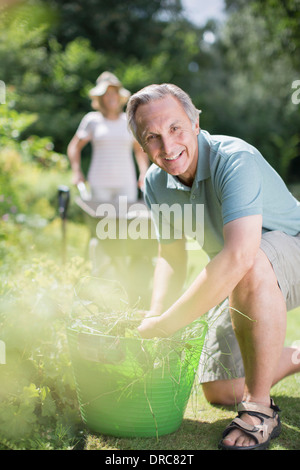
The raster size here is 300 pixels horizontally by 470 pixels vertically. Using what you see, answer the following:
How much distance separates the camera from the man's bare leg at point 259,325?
1463 mm

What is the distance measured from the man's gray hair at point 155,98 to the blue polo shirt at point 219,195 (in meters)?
0.11

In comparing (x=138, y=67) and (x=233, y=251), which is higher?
(x=138, y=67)

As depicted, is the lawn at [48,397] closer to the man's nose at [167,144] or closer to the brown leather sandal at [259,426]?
the brown leather sandal at [259,426]

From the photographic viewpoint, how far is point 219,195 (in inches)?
61.7

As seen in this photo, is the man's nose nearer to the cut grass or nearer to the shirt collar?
the shirt collar

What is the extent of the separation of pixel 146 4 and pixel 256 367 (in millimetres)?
17075

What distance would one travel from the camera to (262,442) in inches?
56.4

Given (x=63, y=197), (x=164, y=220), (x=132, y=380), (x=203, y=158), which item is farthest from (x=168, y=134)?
(x=63, y=197)

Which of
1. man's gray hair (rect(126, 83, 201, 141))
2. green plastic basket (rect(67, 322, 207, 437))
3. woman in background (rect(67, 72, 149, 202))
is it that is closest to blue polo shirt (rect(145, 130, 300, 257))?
man's gray hair (rect(126, 83, 201, 141))

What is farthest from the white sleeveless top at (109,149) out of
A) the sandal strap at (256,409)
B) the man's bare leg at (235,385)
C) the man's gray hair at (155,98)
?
the sandal strap at (256,409)

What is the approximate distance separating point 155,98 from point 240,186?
0.41 metres

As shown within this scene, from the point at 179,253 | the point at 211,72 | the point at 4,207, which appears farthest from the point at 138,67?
the point at 179,253

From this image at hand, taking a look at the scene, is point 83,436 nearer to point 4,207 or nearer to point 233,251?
point 233,251

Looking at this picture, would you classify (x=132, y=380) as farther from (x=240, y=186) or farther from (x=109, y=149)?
(x=109, y=149)
